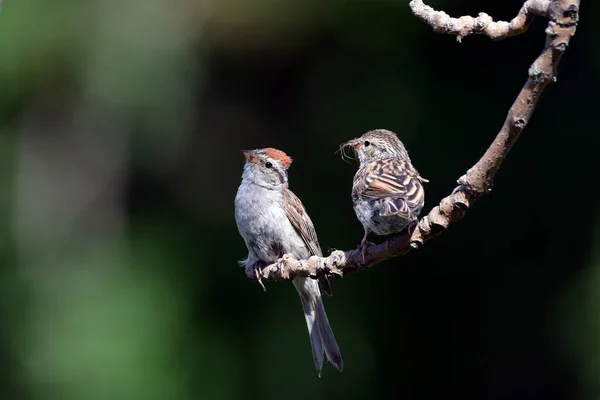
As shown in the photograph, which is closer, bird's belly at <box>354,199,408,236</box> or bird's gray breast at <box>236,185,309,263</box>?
bird's belly at <box>354,199,408,236</box>

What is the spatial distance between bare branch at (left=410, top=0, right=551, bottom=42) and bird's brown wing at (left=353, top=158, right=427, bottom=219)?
0.76 metres

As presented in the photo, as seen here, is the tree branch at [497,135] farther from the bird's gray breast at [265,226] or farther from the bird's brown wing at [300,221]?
the bird's brown wing at [300,221]

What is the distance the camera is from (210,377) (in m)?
8.48

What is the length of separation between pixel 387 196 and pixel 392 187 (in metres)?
0.15

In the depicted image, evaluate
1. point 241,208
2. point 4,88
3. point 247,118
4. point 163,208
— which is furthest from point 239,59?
point 241,208

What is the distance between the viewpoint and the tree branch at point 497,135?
205cm

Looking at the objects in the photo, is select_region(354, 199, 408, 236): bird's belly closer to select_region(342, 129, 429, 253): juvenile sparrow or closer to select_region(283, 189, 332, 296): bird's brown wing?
select_region(342, 129, 429, 253): juvenile sparrow

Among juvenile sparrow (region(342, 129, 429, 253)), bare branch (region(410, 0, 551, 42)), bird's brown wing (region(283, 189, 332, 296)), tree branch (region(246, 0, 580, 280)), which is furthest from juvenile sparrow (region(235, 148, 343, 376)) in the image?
bare branch (region(410, 0, 551, 42))

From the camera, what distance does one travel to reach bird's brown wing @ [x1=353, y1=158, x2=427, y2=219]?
322 cm

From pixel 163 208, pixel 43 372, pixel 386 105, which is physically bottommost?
pixel 43 372

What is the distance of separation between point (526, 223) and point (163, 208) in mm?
3161

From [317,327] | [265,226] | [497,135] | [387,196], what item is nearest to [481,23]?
[497,135]

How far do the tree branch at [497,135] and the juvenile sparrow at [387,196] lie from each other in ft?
0.43

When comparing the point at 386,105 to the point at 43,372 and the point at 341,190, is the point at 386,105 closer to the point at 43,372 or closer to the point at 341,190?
the point at 341,190
